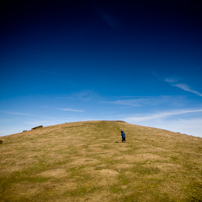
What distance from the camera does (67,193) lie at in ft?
30.6

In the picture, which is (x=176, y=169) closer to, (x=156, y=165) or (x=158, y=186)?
(x=156, y=165)

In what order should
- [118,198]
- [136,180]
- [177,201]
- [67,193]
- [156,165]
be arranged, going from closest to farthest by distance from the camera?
[177,201], [118,198], [67,193], [136,180], [156,165]

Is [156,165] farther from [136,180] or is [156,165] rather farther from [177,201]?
[177,201]

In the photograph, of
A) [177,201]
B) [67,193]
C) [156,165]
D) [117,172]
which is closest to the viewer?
[177,201]

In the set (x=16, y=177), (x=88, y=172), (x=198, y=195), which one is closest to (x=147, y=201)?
(x=198, y=195)

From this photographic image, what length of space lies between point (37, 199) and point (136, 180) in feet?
23.8

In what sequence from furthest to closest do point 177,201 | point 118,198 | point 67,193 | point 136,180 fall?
point 136,180
point 67,193
point 118,198
point 177,201

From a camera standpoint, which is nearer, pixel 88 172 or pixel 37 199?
pixel 37 199

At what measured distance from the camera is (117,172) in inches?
485

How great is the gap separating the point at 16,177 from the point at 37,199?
558cm

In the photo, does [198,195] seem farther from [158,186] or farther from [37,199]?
[37,199]

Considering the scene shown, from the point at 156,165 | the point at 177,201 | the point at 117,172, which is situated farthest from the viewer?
the point at 156,165

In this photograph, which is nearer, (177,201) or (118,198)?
(177,201)

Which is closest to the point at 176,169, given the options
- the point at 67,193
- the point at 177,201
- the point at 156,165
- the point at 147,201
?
the point at 156,165
